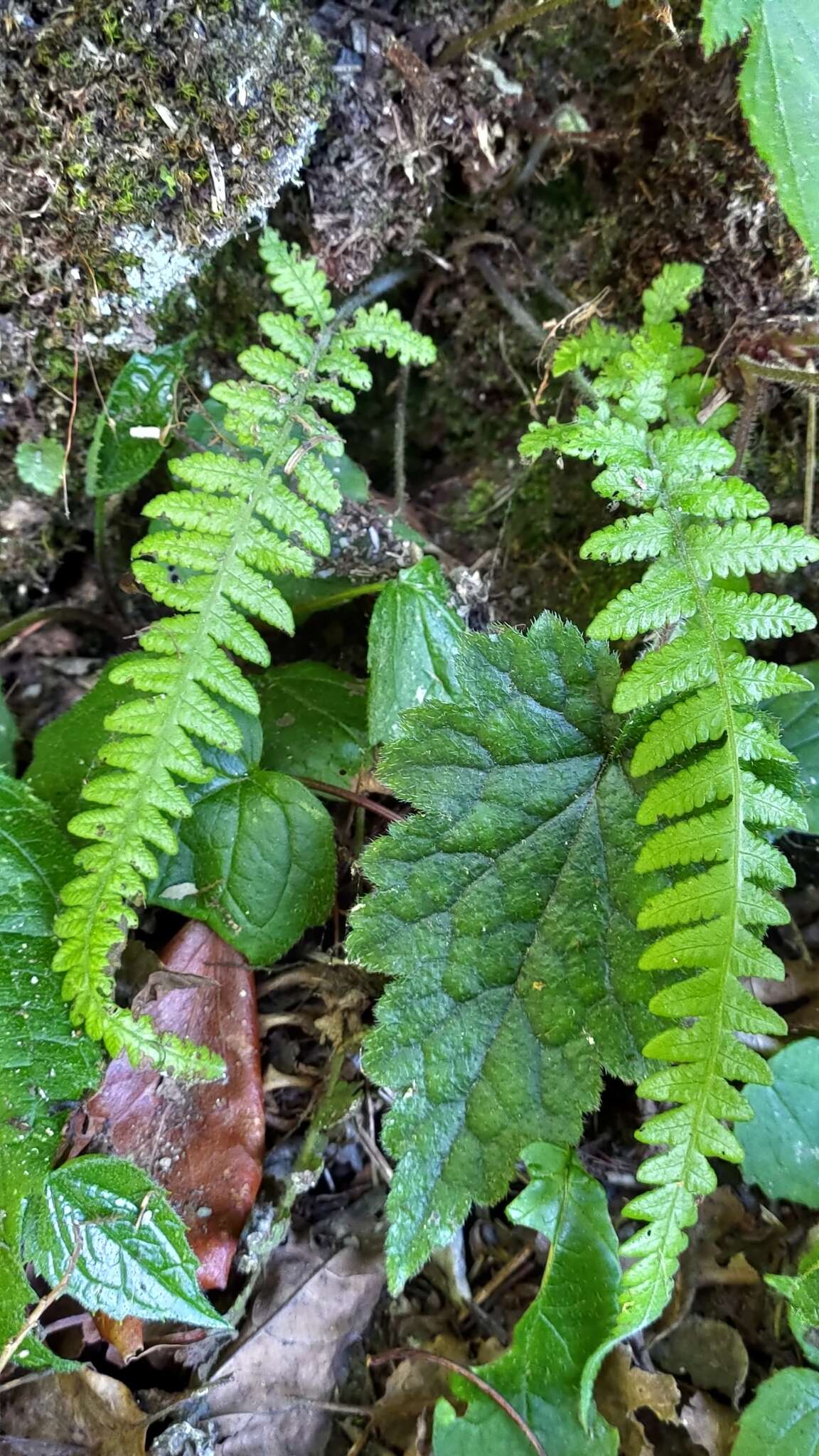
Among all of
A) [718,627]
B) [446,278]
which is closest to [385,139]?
[446,278]

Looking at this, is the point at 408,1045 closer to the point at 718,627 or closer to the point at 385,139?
the point at 718,627

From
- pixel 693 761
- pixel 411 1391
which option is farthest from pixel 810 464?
pixel 411 1391

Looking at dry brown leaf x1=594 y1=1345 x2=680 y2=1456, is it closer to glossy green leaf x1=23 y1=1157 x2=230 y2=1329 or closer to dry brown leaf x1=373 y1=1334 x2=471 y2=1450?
dry brown leaf x1=373 y1=1334 x2=471 y2=1450

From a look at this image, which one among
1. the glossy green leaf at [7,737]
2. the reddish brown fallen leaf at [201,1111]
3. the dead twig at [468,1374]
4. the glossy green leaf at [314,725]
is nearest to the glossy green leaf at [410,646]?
the glossy green leaf at [314,725]

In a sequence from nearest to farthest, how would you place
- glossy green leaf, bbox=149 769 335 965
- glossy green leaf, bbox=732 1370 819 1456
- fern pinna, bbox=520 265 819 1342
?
1. fern pinna, bbox=520 265 819 1342
2. glossy green leaf, bbox=732 1370 819 1456
3. glossy green leaf, bbox=149 769 335 965

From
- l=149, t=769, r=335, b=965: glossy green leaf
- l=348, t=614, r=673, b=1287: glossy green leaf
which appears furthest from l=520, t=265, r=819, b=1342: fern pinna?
l=149, t=769, r=335, b=965: glossy green leaf

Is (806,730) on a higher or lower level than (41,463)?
lower

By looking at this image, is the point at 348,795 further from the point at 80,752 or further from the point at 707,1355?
the point at 707,1355
